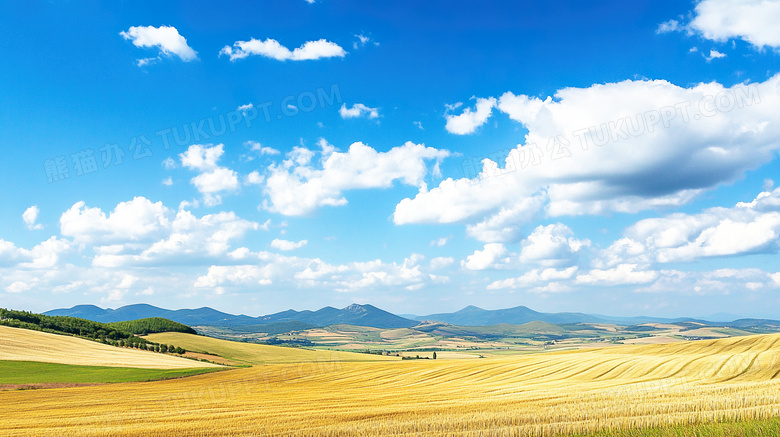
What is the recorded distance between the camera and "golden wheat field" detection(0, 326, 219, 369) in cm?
7019

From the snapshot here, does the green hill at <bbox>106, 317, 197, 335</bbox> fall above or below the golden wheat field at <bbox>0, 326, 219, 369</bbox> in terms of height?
below

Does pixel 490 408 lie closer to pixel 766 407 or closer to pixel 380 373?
pixel 766 407

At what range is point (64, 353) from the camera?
77812mm

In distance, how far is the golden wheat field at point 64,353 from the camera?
70188 millimetres

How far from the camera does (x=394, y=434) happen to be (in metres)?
15.7

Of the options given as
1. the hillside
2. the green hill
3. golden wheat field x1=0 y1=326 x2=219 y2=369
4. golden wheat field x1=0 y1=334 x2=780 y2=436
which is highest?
golden wheat field x1=0 y1=334 x2=780 y2=436

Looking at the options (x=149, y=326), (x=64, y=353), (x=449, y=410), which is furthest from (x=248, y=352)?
(x=449, y=410)

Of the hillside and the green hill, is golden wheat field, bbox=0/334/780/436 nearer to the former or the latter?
the hillside

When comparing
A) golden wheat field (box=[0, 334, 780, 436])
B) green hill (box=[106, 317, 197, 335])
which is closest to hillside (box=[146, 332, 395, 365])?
green hill (box=[106, 317, 197, 335])

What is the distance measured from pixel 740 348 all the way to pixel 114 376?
248 feet

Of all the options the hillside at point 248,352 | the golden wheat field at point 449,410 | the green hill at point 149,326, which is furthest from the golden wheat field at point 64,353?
the green hill at point 149,326

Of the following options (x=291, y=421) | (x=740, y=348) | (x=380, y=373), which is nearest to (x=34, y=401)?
(x=291, y=421)

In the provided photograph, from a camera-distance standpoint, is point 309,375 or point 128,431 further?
point 309,375

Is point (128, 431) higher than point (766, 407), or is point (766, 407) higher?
point (766, 407)
